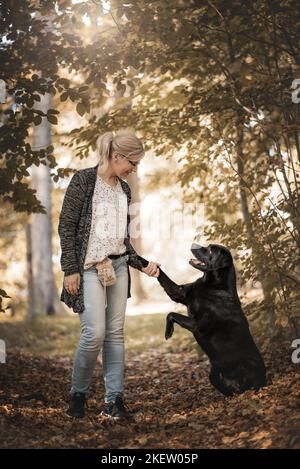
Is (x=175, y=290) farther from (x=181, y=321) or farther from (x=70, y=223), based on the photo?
(x=70, y=223)

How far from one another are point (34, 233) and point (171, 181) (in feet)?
17.3

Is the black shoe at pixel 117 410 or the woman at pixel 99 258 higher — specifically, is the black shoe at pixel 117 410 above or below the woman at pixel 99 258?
below

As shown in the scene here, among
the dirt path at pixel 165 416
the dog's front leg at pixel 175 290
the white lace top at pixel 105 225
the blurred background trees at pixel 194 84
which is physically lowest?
the dirt path at pixel 165 416

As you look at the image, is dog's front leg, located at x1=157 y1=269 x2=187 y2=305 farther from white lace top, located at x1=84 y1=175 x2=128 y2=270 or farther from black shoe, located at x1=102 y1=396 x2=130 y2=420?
black shoe, located at x1=102 y1=396 x2=130 y2=420

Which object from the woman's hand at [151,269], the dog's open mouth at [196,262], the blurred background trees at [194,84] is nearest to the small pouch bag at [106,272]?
the woman's hand at [151,269]

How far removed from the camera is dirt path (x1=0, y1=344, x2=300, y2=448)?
333 centimetres

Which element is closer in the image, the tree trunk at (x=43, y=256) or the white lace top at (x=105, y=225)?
the white lace top at (x=105, y=225)

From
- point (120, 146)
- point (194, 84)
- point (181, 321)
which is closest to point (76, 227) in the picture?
point (120, 146)

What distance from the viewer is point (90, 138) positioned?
5648mm

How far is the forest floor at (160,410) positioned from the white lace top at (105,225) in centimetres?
113

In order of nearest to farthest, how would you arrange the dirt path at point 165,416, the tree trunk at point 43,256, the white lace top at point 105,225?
the dirt path at point 165,416, the white lace top at point 105,225, the tree trunk at point 43,256

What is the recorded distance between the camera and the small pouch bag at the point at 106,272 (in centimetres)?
386

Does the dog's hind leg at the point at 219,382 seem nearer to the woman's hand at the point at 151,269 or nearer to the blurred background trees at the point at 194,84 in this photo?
the blurred background trees at the point at 194,84
